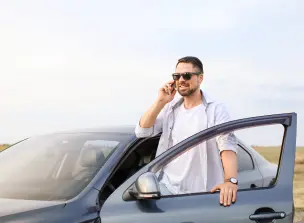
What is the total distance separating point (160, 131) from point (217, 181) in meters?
0.62

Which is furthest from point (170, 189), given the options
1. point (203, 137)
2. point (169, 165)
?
point (203, 137)

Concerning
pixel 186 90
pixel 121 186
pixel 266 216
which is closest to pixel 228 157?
pixel 266 216

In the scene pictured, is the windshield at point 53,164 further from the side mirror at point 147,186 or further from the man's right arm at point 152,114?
the side mirror at point 147,186

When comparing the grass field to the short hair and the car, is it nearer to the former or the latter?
the car

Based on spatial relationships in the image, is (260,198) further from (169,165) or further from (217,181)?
(169,165)

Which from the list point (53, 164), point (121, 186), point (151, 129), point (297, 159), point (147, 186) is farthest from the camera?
point (53, 164)

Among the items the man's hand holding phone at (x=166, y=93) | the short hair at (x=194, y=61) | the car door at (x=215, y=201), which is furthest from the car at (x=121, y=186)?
the short hair at (x=194, y=61)

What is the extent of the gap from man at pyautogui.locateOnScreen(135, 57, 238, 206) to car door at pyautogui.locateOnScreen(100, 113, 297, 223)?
3.4 inches

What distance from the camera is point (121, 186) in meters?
4.10

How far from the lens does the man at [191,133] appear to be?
4316 millimetres

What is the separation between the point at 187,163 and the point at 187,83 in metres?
0.63

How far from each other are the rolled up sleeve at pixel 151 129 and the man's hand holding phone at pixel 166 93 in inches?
9.1

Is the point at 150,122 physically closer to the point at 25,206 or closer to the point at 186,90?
the point at 186,90

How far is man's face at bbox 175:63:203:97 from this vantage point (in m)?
4.63
